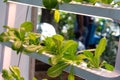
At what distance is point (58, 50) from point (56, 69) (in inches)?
1.3

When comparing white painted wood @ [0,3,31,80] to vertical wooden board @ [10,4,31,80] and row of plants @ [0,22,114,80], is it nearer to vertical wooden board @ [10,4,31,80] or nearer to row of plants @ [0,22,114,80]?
vertical wooden board @ [10,4,31,80]

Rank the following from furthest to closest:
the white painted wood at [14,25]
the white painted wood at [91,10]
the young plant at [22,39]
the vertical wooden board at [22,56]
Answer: the vertical wooden board at [22,56], the white painted wood at [14,25], the young plant at [22,39], the white painted wood at [91,10]

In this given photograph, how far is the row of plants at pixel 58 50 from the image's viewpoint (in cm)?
37

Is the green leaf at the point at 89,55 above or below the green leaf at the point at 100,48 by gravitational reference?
below

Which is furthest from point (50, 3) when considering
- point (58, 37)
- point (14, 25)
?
point (14, 25)

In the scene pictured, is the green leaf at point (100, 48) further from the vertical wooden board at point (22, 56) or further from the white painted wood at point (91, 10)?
the vertical wooden board at point (22, 56)

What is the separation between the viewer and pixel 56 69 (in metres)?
0.39

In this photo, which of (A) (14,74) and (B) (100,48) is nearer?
(B) (100,48)

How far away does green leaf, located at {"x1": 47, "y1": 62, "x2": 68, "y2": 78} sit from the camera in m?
0.39

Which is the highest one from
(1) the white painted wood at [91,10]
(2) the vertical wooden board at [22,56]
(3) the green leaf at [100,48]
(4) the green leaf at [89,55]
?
(1) the white painted wood at [91,10]

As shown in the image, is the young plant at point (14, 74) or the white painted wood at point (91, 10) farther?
the young plant at point (14, 74)

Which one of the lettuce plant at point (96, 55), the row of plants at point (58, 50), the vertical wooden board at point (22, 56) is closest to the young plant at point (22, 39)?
the row of plants at point (58, 50)

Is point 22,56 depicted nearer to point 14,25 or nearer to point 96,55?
point 14,25

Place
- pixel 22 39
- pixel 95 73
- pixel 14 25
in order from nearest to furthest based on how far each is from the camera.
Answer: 1. pixel 95 73
2. pixel 22 39
3. pixel 14 25
